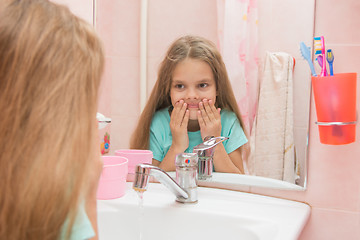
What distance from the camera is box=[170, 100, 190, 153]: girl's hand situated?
3.25ft

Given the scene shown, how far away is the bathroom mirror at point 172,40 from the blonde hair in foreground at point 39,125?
0.58 metres

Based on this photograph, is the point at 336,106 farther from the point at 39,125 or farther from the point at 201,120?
the point at 39,125

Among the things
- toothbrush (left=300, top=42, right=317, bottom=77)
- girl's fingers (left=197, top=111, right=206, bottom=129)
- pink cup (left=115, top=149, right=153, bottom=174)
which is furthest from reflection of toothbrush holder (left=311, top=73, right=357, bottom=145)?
pink cup (left=115, top=149, right=153, bottom=174)

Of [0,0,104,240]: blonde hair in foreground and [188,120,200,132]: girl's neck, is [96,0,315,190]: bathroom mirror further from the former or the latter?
[0,0,104,240]: blonde hair in foreground

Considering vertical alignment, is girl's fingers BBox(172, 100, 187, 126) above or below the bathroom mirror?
below

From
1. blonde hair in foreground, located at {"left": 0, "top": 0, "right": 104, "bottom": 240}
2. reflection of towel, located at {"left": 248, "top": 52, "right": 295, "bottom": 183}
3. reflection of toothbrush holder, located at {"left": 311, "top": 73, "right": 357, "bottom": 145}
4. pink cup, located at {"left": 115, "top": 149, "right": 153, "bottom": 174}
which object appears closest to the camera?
blonde hair in foreground, located at {"left": 0, "top": 0, "right": 104, "bottom": 240}

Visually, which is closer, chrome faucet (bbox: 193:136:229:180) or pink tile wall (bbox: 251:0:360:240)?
pink tile wall (bbox: 251:0:360:240)

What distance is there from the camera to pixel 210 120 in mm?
979

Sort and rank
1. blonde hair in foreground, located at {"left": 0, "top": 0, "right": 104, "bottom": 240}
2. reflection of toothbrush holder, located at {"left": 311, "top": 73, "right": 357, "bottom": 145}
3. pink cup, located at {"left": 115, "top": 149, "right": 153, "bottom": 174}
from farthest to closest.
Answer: pink cup, located at {"left": 115, "top": 149, "right": 153, "bottom": 174}, reflection of toothbrush holder, located at {"left": 311, "top": 73, "right": 357, "bottom": 145}, blonde hair in foreground, located at {"left": 0, "top": 0, "right": 104, "bottom": 240}

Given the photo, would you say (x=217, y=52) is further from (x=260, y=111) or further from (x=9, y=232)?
(x=9, y=232)

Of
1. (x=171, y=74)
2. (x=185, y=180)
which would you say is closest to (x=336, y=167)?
(x=185, y=180)

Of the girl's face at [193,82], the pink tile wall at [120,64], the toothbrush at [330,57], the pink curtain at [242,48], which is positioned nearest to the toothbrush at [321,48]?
the toothbrush at [330,57]

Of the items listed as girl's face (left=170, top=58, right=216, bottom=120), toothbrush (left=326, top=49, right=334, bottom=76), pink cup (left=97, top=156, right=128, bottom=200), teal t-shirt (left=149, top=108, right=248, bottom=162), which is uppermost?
toothbrush (left=326, top=49, right=334, bottom=76)

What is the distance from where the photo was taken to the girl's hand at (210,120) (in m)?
0.98
